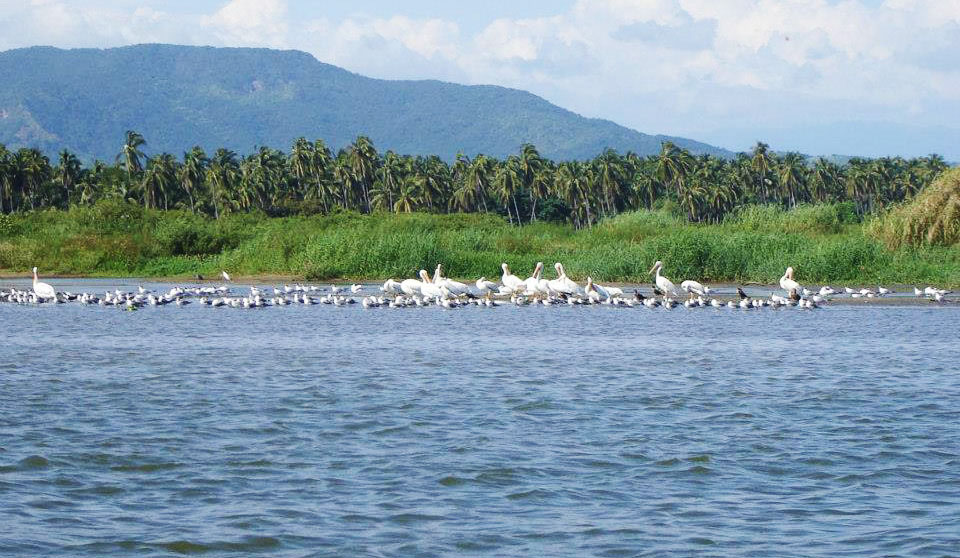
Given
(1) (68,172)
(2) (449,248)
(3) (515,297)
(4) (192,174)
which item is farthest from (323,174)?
(3) (515,297)

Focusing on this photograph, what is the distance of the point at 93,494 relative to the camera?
1062 centimetres

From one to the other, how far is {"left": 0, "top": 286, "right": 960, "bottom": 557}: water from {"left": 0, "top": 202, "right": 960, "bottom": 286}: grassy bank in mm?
20315

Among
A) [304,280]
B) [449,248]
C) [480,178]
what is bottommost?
[304,280]

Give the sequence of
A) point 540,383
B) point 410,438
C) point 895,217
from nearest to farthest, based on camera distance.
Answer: point 410,438 → point 540,383 → point 895,217

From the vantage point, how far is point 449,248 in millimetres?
52531

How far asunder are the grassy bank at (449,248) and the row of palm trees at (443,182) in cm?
3220

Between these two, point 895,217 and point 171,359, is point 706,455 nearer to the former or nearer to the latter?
point 171,359

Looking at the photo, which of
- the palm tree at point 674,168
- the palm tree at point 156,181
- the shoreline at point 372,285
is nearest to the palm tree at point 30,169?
the palm tree at point 156,181

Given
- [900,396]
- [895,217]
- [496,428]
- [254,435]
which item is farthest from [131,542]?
[895,217]

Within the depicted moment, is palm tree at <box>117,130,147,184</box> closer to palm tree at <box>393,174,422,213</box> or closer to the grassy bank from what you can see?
palm tree at <box>393,174,422,213</box>

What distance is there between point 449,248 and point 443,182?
209 feet

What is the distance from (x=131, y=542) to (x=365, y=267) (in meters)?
41.4

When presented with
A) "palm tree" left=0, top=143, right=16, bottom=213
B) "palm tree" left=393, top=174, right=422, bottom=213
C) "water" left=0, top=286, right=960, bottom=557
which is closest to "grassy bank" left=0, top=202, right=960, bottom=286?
"water" left=0, top=286, right=960, bottom=557

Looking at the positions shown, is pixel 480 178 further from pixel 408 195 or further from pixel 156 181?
pixel 156 181
